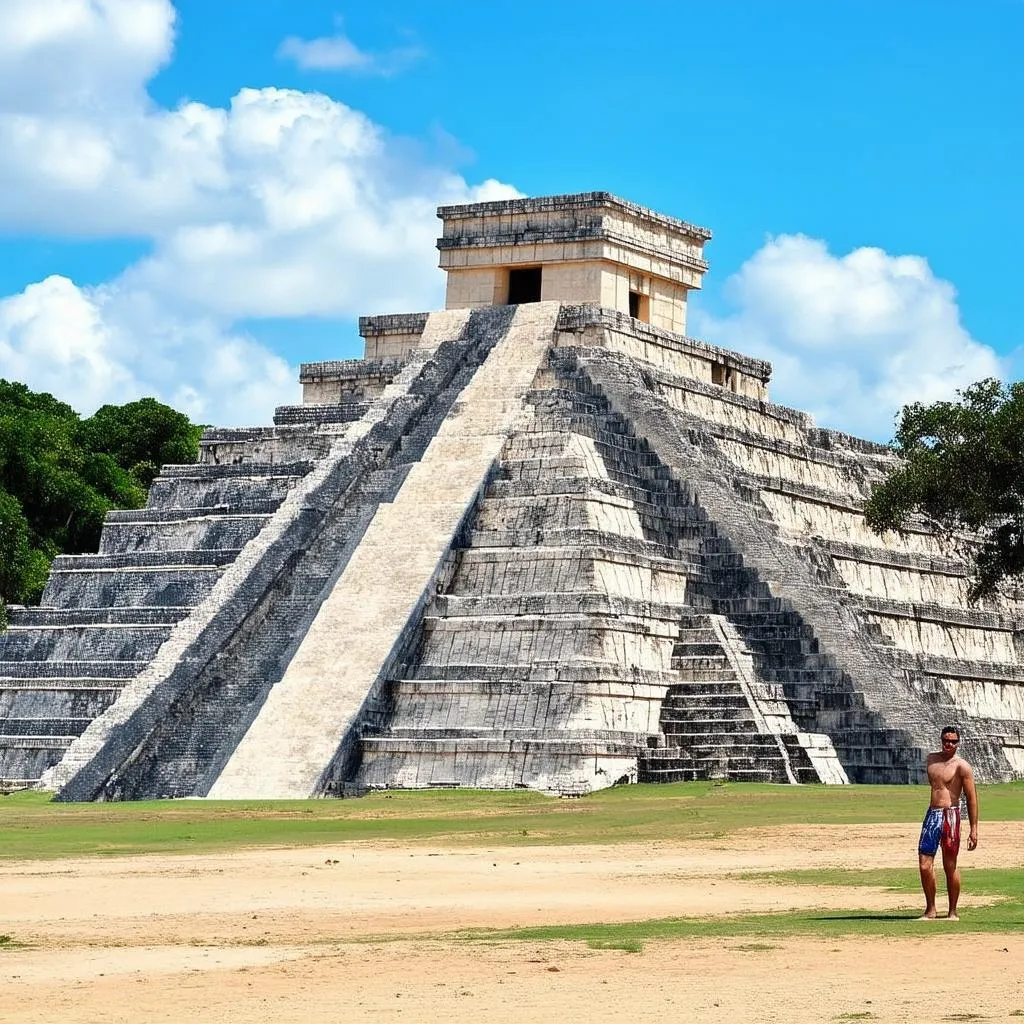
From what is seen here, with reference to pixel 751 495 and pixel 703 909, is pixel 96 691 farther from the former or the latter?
pixel 703 909

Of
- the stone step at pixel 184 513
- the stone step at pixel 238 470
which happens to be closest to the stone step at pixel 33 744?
the stone step at pixel 184 513

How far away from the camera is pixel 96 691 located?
30906mm

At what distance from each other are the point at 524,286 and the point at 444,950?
27.5 metres

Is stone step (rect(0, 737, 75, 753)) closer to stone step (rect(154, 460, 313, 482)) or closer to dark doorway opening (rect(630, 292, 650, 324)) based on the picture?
stone step (rect(154, 460, 313, 482))

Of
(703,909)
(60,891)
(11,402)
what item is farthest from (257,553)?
(11,402)

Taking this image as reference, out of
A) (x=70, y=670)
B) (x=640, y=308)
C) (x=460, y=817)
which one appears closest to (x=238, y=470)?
(x=70, y=670)

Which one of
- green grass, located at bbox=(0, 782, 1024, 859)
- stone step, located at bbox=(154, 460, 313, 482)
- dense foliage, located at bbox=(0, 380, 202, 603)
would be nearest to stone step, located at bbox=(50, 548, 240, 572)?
stone step, located at bbox=(154, 460, 313, 482)

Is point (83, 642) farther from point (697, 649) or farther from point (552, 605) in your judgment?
point (697, 649)

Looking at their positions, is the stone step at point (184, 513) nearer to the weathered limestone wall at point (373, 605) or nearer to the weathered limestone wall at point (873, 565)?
the weathered limestone wall at point (373, 605)

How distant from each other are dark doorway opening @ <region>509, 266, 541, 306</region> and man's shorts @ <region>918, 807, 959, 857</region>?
2622cm

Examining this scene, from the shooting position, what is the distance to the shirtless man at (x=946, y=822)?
14750 millimetres

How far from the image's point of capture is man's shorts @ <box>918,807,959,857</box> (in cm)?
1473

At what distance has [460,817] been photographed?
25125mm

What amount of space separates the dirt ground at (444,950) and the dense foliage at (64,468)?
24.5 m
